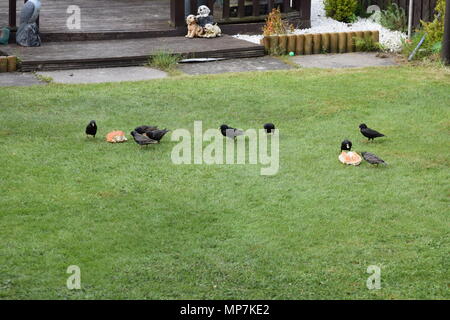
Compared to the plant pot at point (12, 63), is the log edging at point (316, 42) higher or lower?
higher

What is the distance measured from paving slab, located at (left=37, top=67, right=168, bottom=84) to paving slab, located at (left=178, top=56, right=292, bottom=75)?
0.66 metres

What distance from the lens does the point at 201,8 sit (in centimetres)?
1781

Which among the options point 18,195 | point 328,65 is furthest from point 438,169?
point 328,65

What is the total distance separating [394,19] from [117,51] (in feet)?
21.9

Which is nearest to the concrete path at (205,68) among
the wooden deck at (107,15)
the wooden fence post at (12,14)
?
the wooden fence post at (12,14)

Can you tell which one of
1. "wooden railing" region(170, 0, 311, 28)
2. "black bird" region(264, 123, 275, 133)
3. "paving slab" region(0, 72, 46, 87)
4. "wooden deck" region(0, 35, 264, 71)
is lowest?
"black bird" region(264, 123, 275, 133)

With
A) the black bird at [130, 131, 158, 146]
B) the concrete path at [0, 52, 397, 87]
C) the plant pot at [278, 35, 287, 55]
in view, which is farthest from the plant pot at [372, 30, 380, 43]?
the black bird at [130, 131, 158, 146]

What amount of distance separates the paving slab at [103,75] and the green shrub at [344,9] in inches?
241

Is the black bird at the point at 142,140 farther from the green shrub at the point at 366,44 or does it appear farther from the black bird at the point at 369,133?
the green shrub at the point at 366,44

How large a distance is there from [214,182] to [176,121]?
2.65 metres

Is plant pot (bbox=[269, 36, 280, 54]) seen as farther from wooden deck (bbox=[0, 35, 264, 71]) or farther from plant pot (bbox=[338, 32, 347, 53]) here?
plant pot (bbox=[338, 32, 347, 53])

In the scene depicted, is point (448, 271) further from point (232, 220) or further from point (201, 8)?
point (201, 8)

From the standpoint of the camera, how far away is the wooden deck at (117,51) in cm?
1584

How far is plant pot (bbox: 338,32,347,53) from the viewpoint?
17.6 metres
